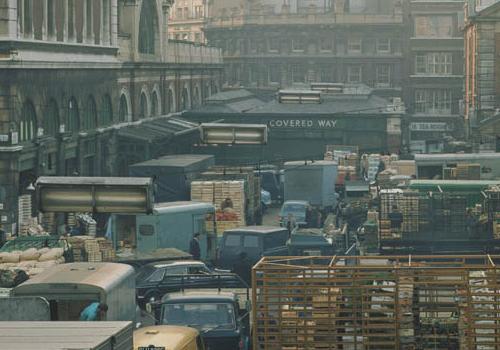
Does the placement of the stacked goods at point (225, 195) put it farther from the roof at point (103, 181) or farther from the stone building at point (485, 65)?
the roof at point (103, 181)

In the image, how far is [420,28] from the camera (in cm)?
11031

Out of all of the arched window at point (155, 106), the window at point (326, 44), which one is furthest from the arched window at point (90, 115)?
the window at point (326, 44)

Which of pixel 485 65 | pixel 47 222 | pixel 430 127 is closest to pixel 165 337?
pixel 47 222

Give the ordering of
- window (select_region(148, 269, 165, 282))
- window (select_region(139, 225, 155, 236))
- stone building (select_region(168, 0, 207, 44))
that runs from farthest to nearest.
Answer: stone building (select_region(168, 0, 207, 44)), window (select_region(139, 225, 155, 236)), window (select_region(148, 269, 165, 282))

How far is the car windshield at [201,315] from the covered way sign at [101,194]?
19.5 feet

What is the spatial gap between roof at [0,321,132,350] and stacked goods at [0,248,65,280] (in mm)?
14355

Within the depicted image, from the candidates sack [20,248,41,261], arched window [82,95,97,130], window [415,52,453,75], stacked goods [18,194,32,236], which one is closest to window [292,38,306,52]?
window [415,52,453,75]

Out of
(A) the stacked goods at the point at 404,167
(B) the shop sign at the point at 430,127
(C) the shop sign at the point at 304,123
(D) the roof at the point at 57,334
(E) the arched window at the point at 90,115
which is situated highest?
(E) the arched window at the point at 90,115

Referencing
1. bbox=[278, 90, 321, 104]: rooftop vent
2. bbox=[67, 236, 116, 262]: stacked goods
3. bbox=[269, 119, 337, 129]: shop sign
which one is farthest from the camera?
bbox=[269, 119, 337, 129]: shop sign

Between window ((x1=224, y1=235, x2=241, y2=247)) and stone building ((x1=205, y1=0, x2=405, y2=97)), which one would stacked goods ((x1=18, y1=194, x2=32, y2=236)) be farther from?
stone building ((x1=205, y1=0, x2=405, y2=97))

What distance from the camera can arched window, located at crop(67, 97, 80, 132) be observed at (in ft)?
181

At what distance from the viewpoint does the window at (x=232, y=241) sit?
130 ft

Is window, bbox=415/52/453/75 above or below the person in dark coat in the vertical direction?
above

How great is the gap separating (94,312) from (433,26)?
296ft
